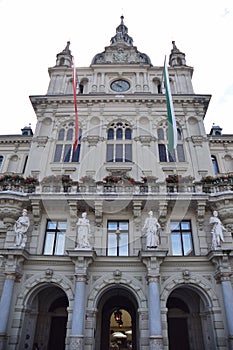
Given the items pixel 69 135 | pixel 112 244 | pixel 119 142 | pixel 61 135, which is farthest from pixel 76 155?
pixel 112 244

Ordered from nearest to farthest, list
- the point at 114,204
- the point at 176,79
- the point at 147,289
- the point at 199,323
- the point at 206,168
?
1. the point at 147,289
2. the point at 199,323
3. the point at 114,204
4. the point at 206,168
5. the point at 176,79

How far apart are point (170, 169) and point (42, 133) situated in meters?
13.0

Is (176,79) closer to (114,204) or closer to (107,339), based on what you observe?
(114,204)

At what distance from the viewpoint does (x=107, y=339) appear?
20.1 m

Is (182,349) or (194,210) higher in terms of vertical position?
(194,210)

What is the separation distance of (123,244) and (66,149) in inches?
438

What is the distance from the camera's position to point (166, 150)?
2559cm

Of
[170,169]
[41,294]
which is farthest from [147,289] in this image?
[170,169]

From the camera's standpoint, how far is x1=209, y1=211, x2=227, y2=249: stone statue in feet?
59.2

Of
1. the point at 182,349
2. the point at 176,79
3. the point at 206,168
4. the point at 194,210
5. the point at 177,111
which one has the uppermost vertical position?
the point at 176,79

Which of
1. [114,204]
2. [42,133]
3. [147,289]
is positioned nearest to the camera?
[147,289]

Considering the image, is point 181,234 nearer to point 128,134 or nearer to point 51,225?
point 51,225

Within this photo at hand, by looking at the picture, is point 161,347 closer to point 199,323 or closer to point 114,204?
point 199,323

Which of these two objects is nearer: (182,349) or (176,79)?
(182,349)
